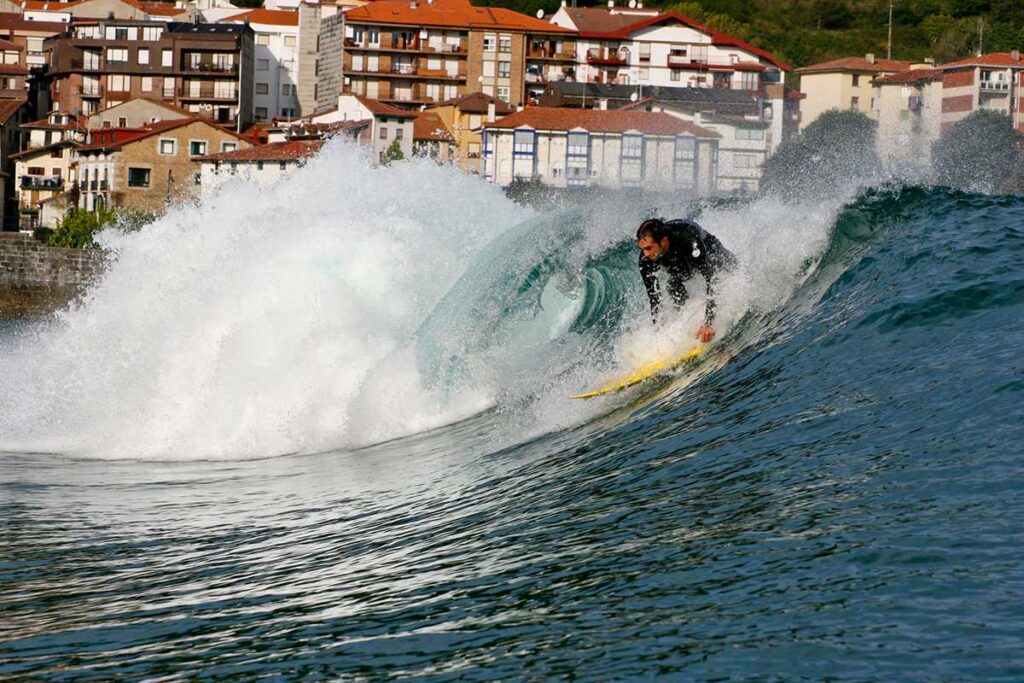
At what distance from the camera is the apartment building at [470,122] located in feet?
266

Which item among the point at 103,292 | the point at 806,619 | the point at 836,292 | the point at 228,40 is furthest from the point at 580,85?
the point at 806,619

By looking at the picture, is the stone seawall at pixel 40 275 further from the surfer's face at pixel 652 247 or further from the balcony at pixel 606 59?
the balcony at pixel 606 59

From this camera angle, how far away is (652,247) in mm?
11039

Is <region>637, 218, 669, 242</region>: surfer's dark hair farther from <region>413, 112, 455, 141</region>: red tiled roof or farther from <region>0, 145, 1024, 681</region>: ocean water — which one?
<region>413, 112, 455, 141</region>: red tiled roof

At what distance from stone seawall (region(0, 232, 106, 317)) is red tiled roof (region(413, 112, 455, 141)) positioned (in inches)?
1198

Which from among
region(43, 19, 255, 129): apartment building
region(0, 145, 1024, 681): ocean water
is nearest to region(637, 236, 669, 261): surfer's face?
region(0, 145, 1024, 681): ocean water

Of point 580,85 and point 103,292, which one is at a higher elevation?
point 580,85

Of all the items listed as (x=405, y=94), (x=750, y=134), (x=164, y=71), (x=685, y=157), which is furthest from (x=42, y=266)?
(x=405, y=94)

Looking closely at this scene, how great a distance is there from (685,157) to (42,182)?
138 ft

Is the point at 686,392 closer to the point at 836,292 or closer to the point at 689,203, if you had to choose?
the point at 836,292

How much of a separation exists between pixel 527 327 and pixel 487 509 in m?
5.14

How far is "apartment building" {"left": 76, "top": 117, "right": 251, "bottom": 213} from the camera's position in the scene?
75062 millimetres

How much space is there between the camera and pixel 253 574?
7281mm

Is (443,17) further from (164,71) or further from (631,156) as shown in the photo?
(631,156)
